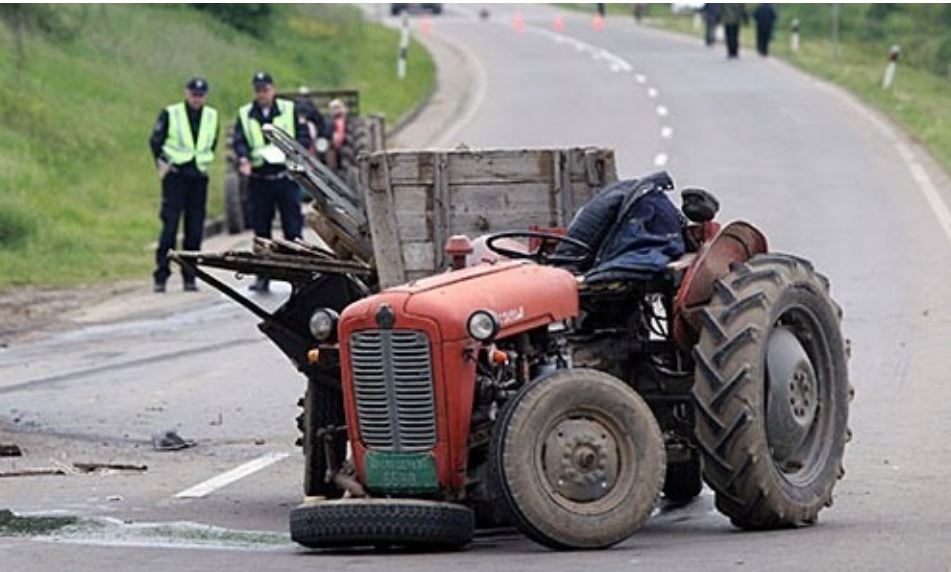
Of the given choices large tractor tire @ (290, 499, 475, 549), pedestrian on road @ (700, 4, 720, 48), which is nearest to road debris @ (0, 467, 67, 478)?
large tractor tire @ (290, 499, 475, 549)

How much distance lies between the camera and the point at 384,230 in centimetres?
1219

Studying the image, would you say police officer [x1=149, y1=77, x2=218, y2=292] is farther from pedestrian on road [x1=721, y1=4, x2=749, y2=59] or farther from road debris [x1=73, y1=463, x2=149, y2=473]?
pedestrian on road [x1=721, y1=4, x2=749, y2=59]

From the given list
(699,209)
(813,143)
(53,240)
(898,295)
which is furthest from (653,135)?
(699,209)

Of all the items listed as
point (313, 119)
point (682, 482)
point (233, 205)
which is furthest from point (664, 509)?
point (233, 205)

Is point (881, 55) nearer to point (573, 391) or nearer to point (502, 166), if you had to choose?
point (502, 166)

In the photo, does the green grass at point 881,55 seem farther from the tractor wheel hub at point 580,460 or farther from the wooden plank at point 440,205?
the tractor wheel hub at point 580,460

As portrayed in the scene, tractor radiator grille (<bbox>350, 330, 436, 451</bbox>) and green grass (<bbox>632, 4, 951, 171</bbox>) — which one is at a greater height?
tractor radiator grille (<bbox>350, 330, 436, 451</bbox>)

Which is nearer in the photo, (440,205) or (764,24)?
(440,205)

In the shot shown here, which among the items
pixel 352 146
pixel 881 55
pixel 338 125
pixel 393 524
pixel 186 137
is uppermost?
pixel 393 524

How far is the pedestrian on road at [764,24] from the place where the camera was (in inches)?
2327

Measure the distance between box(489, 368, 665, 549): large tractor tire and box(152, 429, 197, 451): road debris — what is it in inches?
188

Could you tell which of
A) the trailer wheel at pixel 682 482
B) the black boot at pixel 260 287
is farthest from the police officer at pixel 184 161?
the trailer wheel at pixel 682 482

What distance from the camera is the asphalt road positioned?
9.84 m

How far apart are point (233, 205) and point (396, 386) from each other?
1959 centimetres
